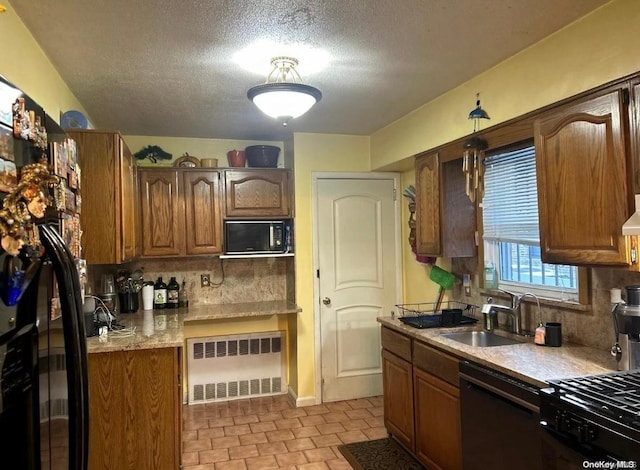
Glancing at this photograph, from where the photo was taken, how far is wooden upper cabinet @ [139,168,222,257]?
3904 mm

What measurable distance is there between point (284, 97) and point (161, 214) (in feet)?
6.65

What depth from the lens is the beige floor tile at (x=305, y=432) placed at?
348 centimetres

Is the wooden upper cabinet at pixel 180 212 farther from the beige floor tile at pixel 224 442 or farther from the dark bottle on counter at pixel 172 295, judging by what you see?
the beige floor tile at pixel 224 442

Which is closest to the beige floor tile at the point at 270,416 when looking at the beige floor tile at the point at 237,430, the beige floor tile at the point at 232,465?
the beige floor tile at the point at 237,430

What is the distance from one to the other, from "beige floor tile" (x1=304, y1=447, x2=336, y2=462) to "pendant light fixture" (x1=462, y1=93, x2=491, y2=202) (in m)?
1.97

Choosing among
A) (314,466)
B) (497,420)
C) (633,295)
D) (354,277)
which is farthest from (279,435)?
(633,295)

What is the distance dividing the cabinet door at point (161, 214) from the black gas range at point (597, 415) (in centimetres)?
310

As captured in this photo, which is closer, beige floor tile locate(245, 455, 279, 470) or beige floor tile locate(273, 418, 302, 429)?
beige floor tile locate(245, 455, 279, 470)

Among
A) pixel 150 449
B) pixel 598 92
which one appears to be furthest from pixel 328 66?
pixel 150 449

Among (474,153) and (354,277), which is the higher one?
(474,153)

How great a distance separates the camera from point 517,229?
2875 mm

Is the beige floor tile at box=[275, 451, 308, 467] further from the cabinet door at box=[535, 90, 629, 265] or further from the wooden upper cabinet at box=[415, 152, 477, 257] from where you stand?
the cabinet door at box=[535, 90, 629, 265]

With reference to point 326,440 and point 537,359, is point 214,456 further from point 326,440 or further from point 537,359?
point 537,359

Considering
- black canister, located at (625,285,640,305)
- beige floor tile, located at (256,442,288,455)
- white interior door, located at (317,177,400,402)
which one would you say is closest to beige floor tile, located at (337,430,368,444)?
beige floor tile, located at (256,442,288,455)
